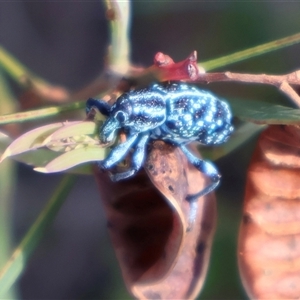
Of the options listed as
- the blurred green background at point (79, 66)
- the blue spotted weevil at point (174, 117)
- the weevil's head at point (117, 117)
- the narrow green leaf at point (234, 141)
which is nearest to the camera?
the weevil's head at point (117, 117)

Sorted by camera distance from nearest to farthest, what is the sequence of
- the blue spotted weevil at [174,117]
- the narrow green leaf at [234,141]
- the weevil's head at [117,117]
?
the weevil's head at [117,117], the blue spotted weevil at [174,117], the narrow green leaf at [234,141]

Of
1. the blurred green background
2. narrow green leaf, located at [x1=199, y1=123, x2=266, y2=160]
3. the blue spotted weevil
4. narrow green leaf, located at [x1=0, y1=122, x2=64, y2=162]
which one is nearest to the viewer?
narrow green leaf, located at [x1=0, y1=122, x2=64, y2=162]

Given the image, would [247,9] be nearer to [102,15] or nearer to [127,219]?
[102,15]

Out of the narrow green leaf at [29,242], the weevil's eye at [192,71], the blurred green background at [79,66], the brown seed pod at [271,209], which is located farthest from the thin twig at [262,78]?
the blurred green background at [79,66]

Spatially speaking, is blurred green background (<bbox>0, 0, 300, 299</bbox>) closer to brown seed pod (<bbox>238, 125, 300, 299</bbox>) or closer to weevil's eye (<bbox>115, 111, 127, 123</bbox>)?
brown seed pod (<bbox>238, 125, 300, 299</bbox>)

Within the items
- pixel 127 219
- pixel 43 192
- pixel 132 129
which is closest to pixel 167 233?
pixel 127 219

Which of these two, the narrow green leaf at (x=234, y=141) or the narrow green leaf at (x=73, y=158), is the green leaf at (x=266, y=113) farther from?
the narrow green leaf at (x=73, y=158)

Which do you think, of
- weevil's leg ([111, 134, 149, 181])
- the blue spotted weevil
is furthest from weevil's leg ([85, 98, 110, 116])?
weevil's leg ([111, 134, 149, 181])
